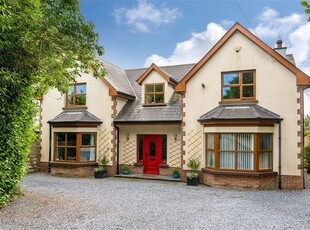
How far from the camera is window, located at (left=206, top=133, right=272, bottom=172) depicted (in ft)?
40.7

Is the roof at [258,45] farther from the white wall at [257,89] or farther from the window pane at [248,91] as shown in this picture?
the window pane at [248,91]

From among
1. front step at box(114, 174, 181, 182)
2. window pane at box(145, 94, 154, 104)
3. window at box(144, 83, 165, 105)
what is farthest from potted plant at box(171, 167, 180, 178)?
window pane at box(145, 94, 154, 104)

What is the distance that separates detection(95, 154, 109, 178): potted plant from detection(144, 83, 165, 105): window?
4.49 meters

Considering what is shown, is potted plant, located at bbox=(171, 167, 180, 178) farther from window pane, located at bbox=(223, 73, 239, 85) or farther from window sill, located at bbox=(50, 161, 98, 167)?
window pane, located at bbox=(223, 73, 239, 85)

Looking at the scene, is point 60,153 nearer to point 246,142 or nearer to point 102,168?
point 102,168

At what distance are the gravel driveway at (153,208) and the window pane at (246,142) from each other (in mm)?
2015

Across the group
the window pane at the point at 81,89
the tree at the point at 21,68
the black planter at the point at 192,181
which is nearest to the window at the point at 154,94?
the window pane at the point at 81,89

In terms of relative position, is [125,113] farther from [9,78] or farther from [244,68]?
[9,78]

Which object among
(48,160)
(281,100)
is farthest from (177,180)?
(48,160)

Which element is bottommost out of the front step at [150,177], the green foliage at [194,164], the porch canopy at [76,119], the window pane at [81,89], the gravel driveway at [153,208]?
the front step at [150,177]

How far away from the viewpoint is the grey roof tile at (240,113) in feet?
40.7

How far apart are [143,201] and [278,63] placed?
930 cm

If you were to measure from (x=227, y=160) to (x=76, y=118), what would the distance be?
378 inches

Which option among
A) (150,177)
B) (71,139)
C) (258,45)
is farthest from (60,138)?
(258,45)
